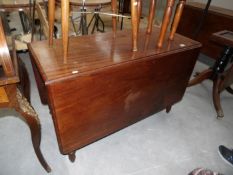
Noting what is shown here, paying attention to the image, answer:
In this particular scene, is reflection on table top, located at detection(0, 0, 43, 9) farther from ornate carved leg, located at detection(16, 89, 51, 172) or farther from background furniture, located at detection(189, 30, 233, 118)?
background furniture, located at detection(189, 30, 233, 118)

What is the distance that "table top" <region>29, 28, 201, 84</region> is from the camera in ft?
2.86

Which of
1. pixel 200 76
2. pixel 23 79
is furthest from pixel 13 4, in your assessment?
pixel 200 76

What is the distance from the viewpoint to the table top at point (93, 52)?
0.87 meters

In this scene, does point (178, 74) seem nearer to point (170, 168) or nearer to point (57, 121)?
point (170, 168)

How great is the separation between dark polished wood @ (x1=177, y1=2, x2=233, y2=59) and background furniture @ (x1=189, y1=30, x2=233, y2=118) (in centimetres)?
51

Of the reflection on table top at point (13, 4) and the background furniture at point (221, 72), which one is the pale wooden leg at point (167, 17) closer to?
the background furniture at point (221, 72)

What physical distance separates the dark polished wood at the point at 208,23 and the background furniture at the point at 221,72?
1.66 ft

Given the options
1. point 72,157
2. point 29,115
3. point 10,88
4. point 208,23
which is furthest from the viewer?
point 208,23

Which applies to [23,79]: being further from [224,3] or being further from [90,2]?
[224,3]

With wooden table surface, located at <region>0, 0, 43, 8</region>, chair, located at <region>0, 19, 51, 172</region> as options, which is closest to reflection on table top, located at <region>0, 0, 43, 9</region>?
wooden table surface, located at <region>0, 0, 43, 8</region>

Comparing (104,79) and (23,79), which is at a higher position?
(104,79)

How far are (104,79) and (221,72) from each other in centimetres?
146

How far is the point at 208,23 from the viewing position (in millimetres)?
2344

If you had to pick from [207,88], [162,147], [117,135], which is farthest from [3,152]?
[207,88]
